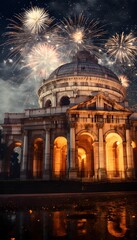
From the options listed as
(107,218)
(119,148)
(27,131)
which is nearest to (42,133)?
(27,131)

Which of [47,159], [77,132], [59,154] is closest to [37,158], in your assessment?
[59,154]

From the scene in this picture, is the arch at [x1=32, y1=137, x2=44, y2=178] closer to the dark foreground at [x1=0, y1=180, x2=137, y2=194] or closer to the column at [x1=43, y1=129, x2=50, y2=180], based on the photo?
the column at [x1=43, y1=129, x2=50, y2=180]

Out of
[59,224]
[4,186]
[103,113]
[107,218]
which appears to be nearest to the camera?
[59,224]

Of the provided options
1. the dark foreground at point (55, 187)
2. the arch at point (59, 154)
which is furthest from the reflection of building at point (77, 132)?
the dark foreground at point (55, 187)

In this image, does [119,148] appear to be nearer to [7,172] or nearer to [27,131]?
[27,131]

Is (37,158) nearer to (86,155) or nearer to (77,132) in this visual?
(86,155)

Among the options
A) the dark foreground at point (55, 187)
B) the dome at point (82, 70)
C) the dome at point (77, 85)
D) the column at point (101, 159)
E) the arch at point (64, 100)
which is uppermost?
the dome at point (82, 70)

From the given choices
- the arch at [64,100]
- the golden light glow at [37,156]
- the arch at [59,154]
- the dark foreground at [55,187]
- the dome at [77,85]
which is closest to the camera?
the dark foreground at [55,187]

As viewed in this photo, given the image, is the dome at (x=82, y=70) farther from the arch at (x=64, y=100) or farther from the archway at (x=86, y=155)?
the archway at (x=86, y=155)
